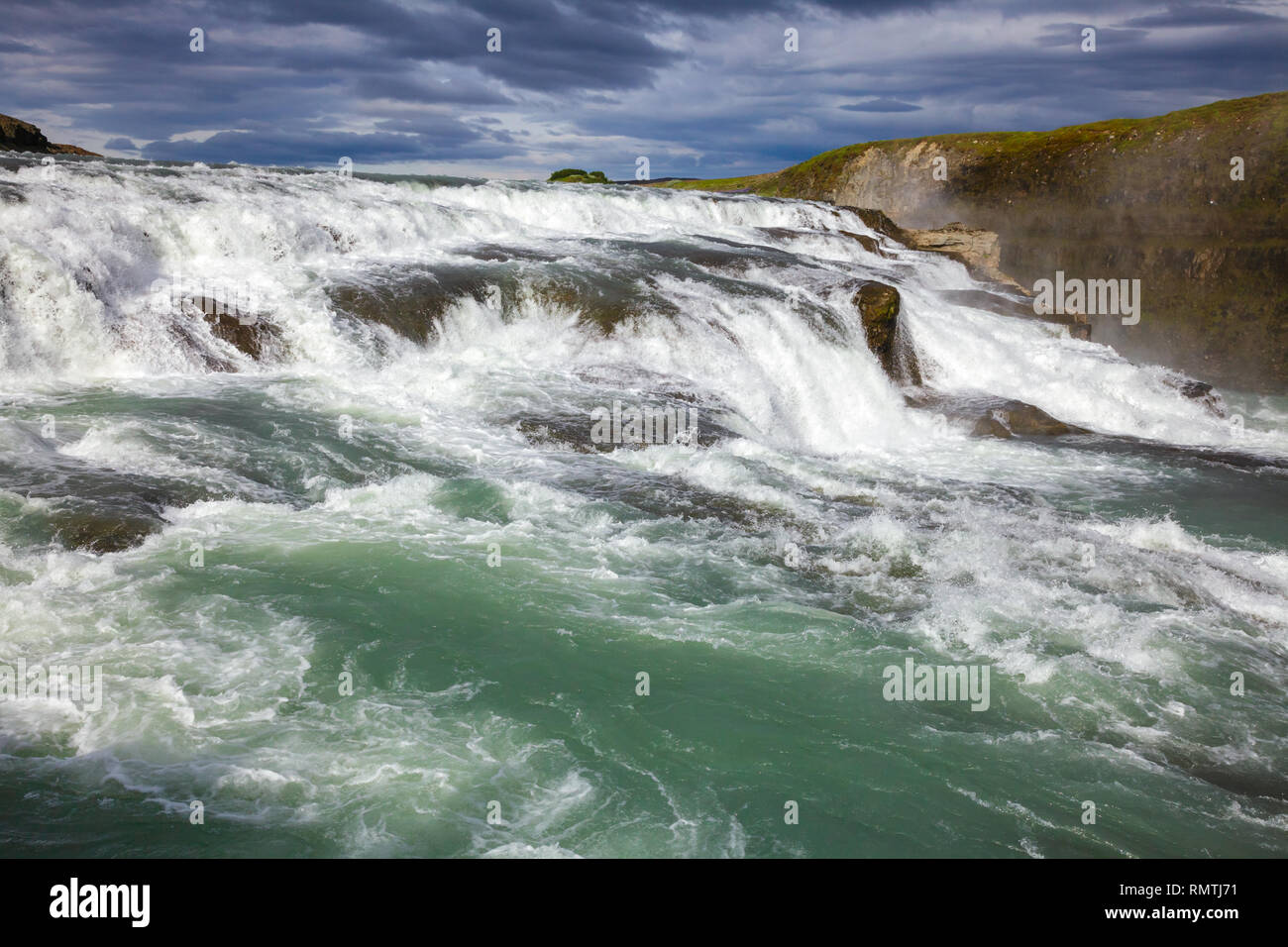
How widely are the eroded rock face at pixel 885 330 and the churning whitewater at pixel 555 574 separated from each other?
39 cm

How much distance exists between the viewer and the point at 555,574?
366 inches

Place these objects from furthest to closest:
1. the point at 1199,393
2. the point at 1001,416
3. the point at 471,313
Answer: the point at 1199,393 → the point at 1001,416 → the point at 471,313

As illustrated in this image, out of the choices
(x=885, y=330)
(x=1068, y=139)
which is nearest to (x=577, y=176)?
(x=1068, y=139)

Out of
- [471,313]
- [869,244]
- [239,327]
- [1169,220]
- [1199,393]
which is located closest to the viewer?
[239,327]

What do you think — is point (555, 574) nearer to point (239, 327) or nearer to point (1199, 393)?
point (239, 327)

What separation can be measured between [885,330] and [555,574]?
11772 millimetres

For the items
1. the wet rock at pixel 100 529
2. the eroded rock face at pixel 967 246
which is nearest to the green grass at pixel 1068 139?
the eroded rock face at pixel 967 246

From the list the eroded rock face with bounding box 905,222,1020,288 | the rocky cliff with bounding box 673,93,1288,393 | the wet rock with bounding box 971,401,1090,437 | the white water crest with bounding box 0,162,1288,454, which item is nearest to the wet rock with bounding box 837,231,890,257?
the eroded rock face with bounding box 905,222,1020,288

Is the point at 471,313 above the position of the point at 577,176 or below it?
below

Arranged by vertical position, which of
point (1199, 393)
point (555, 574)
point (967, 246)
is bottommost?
point (555, 574)

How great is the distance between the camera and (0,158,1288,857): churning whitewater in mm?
5996

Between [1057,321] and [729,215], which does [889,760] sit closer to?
[1057,321]

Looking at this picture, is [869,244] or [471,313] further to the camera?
[869,244]
